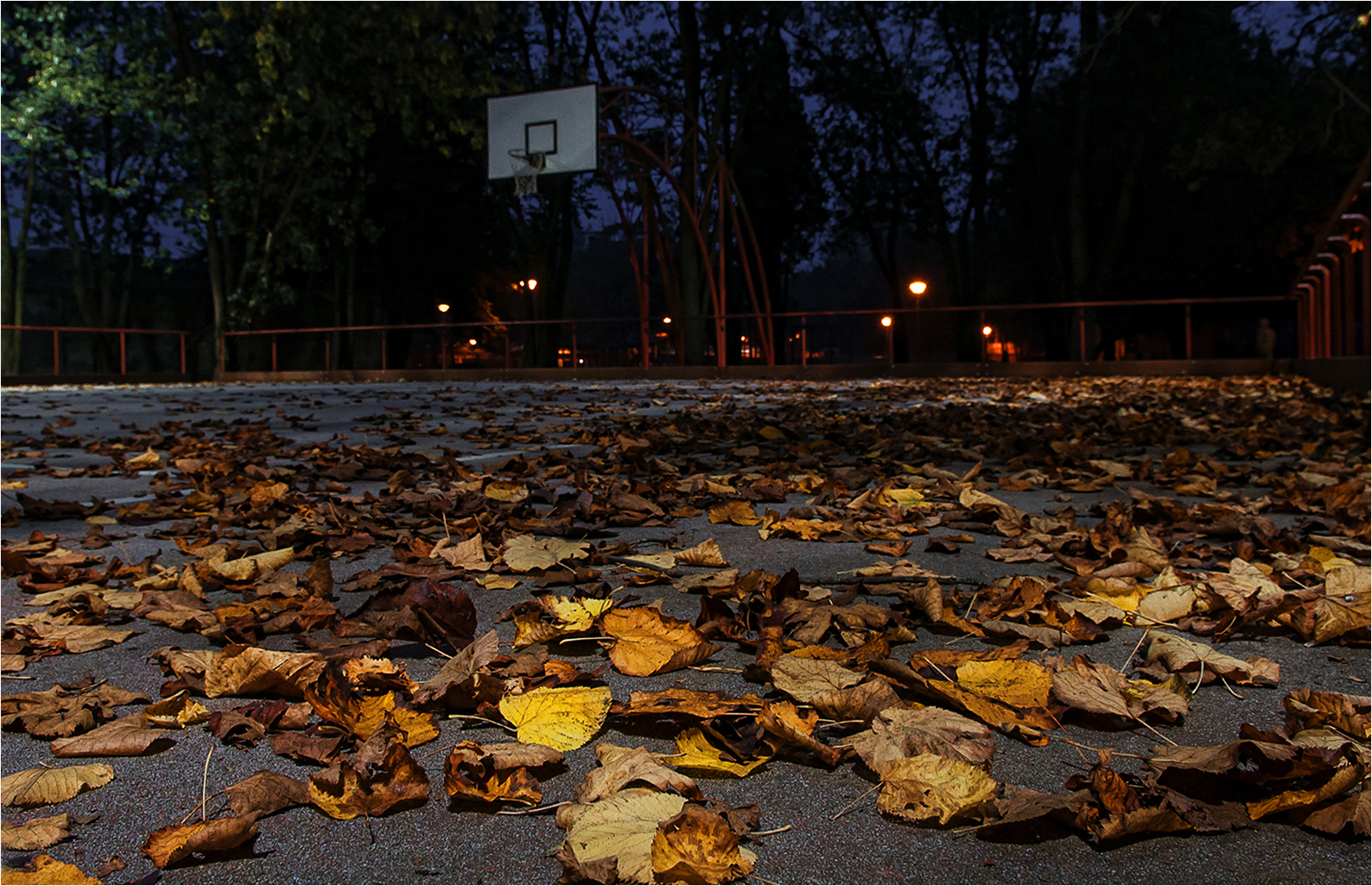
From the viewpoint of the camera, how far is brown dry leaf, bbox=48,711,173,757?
4.62 feet

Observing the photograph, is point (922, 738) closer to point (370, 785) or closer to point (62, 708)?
point (370, 785)

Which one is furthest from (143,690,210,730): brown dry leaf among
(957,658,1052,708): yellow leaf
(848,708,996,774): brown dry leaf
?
(957,658,1052,708): yellow leaf

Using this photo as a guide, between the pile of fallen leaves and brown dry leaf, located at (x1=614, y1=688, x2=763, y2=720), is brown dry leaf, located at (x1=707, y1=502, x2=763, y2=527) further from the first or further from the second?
brown dry leaf, located at (x1=614, y1=688, x2=763, y2=720)

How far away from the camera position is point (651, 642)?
71.2 inches

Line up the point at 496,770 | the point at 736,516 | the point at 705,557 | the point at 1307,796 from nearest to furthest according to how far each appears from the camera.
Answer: the point at 1307,796, the point at 496,770, the point at 705,557, the point at 736,516

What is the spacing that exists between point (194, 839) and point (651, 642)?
85 cm

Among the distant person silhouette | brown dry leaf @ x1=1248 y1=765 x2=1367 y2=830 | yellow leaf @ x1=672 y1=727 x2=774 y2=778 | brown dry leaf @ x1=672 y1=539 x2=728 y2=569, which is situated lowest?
brown dry leaf @ x1=1248 y1=765 x2=1367 y2=830

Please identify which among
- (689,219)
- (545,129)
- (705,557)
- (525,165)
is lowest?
(705,557)

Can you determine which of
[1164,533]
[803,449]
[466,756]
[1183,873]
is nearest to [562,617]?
[466,756]

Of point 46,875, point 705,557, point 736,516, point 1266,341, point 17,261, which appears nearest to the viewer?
point 46,875

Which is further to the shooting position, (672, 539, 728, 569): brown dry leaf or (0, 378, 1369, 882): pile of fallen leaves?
(672, 539, 728, 569): brown dry leaf

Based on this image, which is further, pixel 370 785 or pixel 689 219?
pixel 689 219

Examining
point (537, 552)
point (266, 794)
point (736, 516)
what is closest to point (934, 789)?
point (266, 794)

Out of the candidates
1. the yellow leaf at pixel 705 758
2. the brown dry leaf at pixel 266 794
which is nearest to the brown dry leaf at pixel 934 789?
the yellow leaf at pixel 705 758
